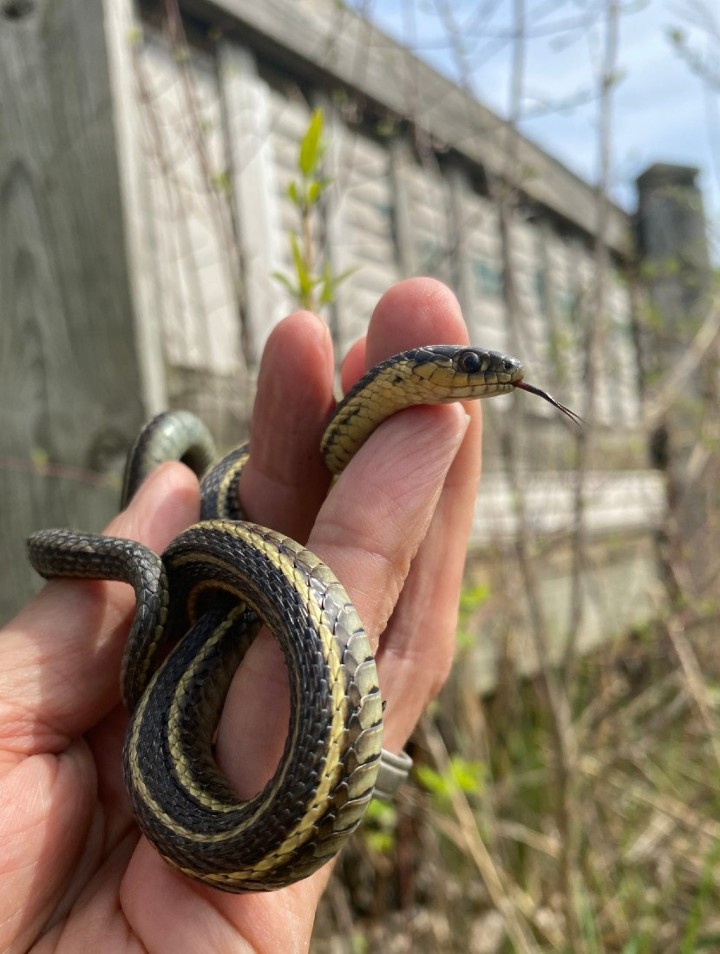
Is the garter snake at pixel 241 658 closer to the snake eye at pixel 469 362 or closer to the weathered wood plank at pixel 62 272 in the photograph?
the snake eye at pixel 469 362

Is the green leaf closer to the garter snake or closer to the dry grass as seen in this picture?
the garter snake

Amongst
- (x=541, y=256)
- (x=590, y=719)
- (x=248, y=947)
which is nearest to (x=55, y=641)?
(x=248, y=947)

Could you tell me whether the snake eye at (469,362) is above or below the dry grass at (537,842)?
above

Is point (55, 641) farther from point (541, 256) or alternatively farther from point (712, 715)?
point (541, 256)

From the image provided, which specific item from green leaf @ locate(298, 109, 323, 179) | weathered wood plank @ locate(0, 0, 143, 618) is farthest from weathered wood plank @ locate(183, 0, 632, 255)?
green leaf @ locate(298, 109, 323, 179)

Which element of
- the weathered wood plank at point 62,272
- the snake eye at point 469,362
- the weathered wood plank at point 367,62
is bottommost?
the snake eye at point 469,362

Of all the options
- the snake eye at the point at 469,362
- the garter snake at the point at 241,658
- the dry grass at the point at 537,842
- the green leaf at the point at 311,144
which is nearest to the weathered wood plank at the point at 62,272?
the garter snake at the point at 241,658

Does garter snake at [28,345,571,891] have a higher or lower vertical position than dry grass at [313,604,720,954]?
higher

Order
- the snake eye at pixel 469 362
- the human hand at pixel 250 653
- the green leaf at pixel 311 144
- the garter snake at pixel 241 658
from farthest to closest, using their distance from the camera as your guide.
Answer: the green leaf at pixel 311 144, the snake eye at pixel 469 362, the human hand at pixel 250 653, the garter snake at pixel 241 658
